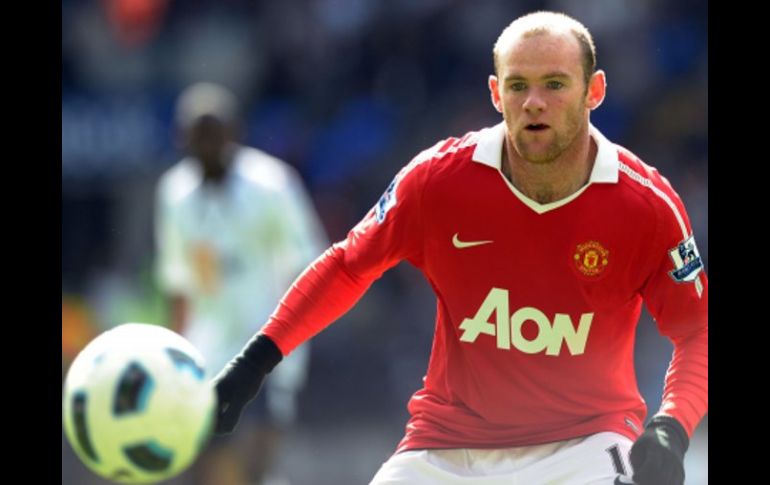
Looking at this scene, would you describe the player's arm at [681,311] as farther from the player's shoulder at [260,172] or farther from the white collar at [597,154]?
the player's shoulder at [260,172]

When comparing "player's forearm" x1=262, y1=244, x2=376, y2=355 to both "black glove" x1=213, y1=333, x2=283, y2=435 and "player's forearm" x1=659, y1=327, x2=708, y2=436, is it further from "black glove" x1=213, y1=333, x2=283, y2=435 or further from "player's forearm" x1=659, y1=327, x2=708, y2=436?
"player's forearm" x1=659, y1=327, x2=708, y2=436

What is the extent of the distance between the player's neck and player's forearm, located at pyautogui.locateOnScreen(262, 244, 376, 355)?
2.34 ft

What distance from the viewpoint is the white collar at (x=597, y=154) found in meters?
5.27

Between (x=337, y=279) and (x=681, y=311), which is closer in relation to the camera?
(x=681, y=311)

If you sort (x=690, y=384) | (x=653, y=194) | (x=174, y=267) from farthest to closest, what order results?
1. (x=174, y=267)
2. (x=653, y=194)
3. (x=690, y=384)

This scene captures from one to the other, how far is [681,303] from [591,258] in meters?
0.35

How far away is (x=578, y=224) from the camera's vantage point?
17.3ft

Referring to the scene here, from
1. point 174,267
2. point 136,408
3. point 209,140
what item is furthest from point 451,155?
point 174,267

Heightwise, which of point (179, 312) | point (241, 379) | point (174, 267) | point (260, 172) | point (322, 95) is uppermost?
point (322, 95)

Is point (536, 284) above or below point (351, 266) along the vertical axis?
below

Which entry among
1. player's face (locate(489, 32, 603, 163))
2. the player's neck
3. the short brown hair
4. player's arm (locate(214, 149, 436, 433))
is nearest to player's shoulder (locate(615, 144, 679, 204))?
the player's neck

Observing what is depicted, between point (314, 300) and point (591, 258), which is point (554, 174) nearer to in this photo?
point (591, 258)

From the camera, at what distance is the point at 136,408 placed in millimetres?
4883

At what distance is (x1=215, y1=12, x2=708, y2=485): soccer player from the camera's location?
5.16m
